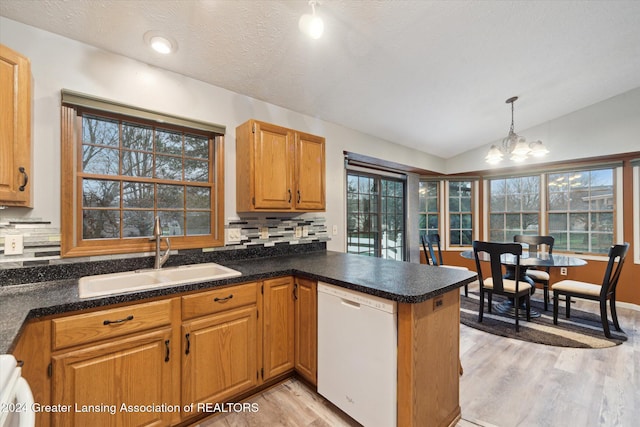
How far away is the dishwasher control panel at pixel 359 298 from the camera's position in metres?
1.40

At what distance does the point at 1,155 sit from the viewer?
4.32 ft

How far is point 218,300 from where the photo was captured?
168 cm

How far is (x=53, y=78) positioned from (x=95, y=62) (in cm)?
26

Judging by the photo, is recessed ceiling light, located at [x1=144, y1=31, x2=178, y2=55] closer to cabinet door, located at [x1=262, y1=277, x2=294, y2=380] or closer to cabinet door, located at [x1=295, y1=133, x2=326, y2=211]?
cabinet door, located at [x1=295, y1=133, x2=326, y2=211]

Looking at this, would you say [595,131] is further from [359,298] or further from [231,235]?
[231,235]

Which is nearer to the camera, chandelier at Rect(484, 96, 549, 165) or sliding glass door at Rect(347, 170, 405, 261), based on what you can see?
chandelier at Rect(484, 96, 549, 165)

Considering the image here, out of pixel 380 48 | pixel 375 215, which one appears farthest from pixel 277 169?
pixel 375 215

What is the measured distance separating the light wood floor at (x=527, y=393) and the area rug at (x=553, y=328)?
0.13 metres

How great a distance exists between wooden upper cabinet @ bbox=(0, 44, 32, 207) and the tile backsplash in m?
0.27

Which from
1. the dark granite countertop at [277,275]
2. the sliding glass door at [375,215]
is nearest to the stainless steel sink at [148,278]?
the dark granite countertop at [277,275]

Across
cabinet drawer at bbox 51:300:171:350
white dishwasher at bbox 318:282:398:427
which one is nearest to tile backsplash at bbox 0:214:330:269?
cabinet drawer at bbox 51:300:171:350

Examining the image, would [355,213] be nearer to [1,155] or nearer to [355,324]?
[355,324]

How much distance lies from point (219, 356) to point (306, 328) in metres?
0.59

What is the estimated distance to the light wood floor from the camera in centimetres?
170
